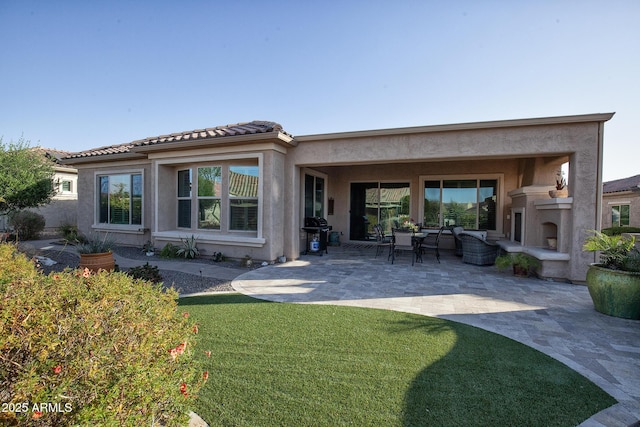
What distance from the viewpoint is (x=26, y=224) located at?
12.1 metres

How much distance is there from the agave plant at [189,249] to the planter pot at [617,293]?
938 centimetres

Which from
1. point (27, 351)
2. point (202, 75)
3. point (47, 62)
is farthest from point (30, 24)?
point (27, 351)

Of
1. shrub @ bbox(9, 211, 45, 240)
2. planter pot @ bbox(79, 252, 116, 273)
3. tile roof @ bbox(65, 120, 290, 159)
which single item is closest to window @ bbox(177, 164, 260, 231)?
tile roof @ bbox(65, 120, 290, 159)

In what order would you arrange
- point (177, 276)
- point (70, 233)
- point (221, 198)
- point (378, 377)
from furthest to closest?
point (70, 233) → point (221, 198) → point (177, 276) → point (378, 377)

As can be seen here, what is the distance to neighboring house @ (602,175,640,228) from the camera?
15.1m

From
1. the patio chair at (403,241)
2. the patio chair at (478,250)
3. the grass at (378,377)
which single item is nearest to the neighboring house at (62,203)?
the patio chair at (403,241)

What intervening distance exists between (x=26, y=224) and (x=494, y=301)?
17471 mm

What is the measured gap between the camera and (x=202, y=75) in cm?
898

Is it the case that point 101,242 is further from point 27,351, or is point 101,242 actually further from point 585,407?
point 585,407

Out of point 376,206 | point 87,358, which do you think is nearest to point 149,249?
point 376,206

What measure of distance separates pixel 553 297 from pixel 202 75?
427 inches

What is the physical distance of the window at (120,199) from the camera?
10445mm

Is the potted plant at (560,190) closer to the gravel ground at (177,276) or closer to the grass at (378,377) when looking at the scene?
the grass at (378,377)

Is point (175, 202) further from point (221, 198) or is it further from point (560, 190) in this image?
point (560, 190)
